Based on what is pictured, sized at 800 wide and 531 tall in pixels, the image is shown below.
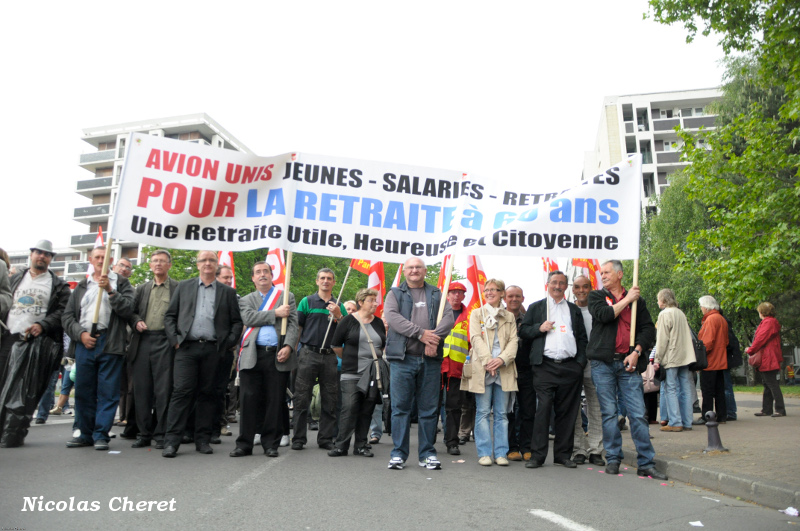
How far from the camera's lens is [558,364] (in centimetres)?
697

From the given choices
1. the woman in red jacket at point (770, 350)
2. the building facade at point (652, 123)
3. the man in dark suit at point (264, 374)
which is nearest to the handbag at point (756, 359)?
the woman in red jacket at point (770, 350)

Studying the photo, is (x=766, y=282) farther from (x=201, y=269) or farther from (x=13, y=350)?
(x=13, y=350)

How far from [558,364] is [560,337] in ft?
0.98

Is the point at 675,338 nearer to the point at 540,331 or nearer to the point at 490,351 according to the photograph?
the point at 540,331

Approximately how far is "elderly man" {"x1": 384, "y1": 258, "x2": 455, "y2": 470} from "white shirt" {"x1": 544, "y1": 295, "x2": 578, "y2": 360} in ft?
3.94

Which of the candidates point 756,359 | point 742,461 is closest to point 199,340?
point 742,461

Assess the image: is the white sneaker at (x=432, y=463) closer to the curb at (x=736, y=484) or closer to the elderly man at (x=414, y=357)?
the elderly man at (x=414, y=357)

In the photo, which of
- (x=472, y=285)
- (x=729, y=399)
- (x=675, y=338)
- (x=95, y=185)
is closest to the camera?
(x=675, y=338)

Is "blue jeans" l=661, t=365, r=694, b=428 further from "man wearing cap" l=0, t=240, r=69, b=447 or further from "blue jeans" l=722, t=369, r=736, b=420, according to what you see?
"man wearing cap" l=0, t=240, r=69, b=447

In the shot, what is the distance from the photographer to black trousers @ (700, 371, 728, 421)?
10.8 metres

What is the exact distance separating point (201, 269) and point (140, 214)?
2.94ft

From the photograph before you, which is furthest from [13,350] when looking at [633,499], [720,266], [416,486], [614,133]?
[614,133]

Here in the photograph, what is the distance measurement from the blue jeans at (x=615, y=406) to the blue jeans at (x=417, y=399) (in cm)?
177

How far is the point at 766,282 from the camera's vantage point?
49.0 feet
